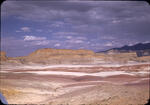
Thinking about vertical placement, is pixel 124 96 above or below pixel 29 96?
above

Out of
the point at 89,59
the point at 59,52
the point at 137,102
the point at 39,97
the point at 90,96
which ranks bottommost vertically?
the point at 59,52

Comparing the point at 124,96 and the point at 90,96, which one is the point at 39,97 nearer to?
the point at 90,96

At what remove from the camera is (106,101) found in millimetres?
7180

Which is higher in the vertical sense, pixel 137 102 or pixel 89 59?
pixel 137 102

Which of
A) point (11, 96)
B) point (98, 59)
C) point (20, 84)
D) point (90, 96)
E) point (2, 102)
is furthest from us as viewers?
point (98, 59)

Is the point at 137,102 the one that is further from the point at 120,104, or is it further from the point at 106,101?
the point at 106,101

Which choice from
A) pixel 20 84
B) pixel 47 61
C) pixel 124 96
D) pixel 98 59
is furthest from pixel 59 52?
pixel 124 96

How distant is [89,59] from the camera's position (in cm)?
5969

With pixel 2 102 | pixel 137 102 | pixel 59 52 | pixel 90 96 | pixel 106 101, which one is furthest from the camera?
pixel 59 52

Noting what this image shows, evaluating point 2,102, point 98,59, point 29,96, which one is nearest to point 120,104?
point 2,102

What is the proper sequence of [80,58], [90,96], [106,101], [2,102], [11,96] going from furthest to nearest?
[80,58]
[11,96]
[90,96]
[106,101]
[2,102]

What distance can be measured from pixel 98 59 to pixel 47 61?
1693 centimetres

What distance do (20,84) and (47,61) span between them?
47.9 m

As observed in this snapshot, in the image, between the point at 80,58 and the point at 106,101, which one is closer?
the point at 106,101
